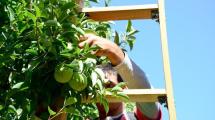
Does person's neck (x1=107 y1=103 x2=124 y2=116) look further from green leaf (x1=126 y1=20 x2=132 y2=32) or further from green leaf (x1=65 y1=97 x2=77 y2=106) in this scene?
green leaf (x1=65 y1=97 x2=77 y2=106)

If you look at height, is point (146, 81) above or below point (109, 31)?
below

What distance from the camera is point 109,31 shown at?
2.44m

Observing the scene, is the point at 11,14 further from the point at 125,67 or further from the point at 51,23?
the point at 125,67

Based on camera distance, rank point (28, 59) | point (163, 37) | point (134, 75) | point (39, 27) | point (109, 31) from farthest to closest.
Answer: point (109, 31) → point (134, 75) → point (163, 37) → point (28, 59) → point (39, 27)

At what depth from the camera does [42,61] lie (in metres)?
1.52

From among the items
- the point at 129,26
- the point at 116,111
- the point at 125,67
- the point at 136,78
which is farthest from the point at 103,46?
the point at 116,111

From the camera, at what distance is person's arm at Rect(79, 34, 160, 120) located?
1.63 metres

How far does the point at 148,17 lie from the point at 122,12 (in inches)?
4.9

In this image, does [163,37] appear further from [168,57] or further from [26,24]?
[26,24]

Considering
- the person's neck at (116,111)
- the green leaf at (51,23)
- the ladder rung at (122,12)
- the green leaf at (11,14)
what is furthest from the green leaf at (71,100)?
the person's neck at (116,111)

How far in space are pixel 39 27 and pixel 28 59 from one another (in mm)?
166

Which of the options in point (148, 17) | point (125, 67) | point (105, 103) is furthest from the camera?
point (148, 17)

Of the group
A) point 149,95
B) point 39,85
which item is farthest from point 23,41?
point 149,95

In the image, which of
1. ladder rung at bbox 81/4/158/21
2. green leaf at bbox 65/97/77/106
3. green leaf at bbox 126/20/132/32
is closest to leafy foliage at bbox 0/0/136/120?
green leaf at bbox 65/97/77/106
